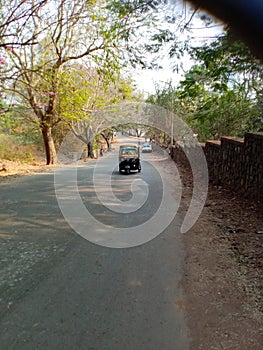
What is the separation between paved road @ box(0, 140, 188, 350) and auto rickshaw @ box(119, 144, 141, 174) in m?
11.3

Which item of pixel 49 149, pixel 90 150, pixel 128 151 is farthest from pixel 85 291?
pixel 90 150

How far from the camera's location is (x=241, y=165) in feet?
28.4

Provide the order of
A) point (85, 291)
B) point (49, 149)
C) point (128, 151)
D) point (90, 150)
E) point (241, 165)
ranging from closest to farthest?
point (85, 291) → point (241, 165) → point (128, 151) → point (49, 149) → point (90, 150)

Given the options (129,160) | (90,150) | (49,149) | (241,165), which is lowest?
(90,150)

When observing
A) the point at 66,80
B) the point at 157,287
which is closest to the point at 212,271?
the point at 157,287

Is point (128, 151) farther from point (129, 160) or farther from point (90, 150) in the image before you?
point (90, 150)

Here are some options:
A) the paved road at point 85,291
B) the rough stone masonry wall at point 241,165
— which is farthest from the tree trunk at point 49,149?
the paved road at point 85,291

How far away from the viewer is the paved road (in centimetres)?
280

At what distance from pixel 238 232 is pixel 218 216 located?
54.2 inches

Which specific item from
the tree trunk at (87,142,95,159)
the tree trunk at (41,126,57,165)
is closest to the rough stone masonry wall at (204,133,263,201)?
the tree trunk at (41,126,57,165)

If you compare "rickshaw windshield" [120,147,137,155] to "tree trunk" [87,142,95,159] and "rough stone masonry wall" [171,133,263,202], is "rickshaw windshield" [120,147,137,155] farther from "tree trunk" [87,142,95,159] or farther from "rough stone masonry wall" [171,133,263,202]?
"tree trunk" [87,142,95,159]

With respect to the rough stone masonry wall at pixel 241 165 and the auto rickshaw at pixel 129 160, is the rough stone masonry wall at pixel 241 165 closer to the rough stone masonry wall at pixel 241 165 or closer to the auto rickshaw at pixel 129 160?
the rough stone masonry wall at pixel 241 165

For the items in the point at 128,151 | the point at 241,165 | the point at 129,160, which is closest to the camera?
the point at 241,165

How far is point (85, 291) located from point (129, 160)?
14.4m
